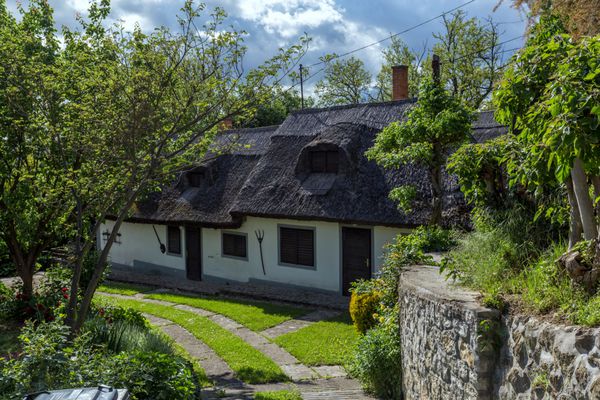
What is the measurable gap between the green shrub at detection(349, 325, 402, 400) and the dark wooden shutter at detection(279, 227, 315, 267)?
23.4 feet

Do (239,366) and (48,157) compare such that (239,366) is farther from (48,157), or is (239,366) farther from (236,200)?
(236,200)

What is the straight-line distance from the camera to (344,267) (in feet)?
48.1

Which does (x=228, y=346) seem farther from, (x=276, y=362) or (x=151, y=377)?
(x=151, y=377)

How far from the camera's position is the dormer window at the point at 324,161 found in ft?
51.0

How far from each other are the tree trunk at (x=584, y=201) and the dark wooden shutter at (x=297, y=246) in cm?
1058

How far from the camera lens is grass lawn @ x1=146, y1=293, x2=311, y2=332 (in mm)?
12586

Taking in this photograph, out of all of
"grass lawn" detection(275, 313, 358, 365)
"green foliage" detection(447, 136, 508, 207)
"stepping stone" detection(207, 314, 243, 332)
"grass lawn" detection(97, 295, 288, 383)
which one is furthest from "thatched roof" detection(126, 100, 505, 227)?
"green foliage" detection(447, 136, 508, 207)

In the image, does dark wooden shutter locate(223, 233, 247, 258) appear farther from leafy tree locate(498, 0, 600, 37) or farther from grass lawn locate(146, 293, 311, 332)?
leafy tree locate(498, 0, 600, 37)

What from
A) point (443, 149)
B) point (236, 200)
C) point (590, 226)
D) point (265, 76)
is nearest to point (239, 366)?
point (265, 76)

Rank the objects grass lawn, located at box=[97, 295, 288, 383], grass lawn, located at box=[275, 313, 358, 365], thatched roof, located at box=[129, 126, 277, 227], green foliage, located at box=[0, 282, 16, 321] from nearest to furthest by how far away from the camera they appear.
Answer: grass lawn, located at box=[97, 295, 288, 383]
grass lawn, located at box=[275, 313, 358, 365]
green foliage, located at box=[0, 282, 16, 321]
thatched roof, located at box=[129, 126, 277, 227]

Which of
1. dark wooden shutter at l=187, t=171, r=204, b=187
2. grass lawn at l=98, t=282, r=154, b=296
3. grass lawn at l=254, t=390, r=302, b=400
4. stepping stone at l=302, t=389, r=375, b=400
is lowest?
stepping stone at l=302, t=389, r=375, b=400

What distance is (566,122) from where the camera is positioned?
4098 mm

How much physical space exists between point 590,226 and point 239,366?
6435 millimetres

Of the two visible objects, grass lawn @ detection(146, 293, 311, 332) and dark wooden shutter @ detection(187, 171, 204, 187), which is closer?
grass lawn @ detection(146, 293, 311, 332)
